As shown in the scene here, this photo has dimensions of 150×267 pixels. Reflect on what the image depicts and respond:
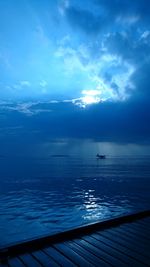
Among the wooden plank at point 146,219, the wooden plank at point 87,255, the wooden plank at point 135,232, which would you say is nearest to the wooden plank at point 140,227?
the wooden plank at point 135,232

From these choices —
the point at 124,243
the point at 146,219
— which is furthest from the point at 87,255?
the point at 146,219

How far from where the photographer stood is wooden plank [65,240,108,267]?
6730mm

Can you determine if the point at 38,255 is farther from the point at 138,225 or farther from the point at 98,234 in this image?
the point at 138,225

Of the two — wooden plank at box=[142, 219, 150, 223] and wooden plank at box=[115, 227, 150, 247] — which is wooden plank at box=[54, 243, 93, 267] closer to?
wooden plank at box=[115, 227, 150, 247]

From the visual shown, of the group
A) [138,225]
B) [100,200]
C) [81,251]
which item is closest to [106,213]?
[100,200]

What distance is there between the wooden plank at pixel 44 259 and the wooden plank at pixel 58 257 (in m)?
0.13

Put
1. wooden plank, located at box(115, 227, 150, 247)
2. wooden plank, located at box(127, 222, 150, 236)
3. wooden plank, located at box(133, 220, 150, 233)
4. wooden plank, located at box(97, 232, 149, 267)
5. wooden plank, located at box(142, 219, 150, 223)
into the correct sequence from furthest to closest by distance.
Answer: wooden plank, located at box(142, 219, 150, 223), wooden plank, located at box(133, 220, 150, 233), wooden plank, located at box(127, 222, 150, 236), wooden plank, located at box(115, 227, 150, 247), wooden plank, located at box(97, 232, 149, 267)

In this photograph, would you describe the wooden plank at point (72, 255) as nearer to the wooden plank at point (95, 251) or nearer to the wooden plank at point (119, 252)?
the wooden plank at point (95, 251)

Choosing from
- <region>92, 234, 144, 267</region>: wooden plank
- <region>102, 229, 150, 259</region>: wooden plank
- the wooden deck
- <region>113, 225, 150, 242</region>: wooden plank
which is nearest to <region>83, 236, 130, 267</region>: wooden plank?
the wooden deck

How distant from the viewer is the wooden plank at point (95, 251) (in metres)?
6.88

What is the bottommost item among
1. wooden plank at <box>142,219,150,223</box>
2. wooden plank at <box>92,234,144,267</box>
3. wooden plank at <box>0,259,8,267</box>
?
wooden plank at <box>0,259,8,267</box>

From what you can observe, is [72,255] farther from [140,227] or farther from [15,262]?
[140,227]

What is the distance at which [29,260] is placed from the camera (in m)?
6.96

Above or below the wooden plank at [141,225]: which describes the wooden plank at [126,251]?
below
